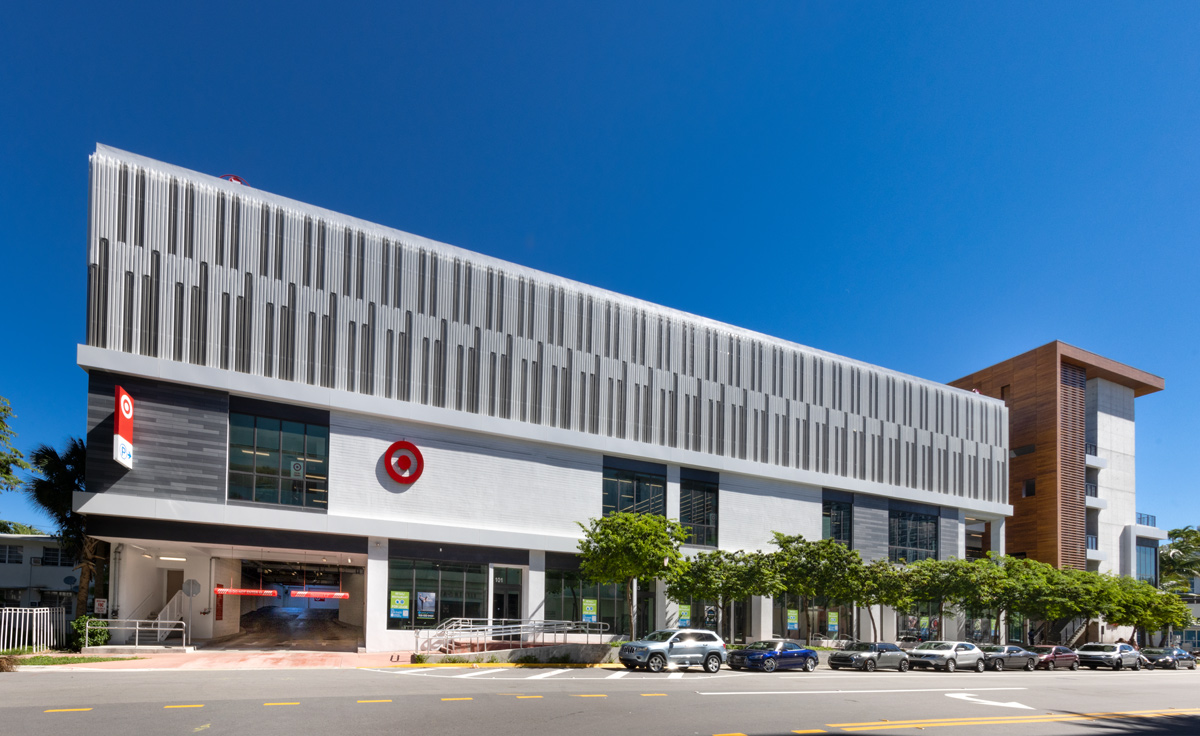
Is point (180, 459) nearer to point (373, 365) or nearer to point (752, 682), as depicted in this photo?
point (373, 365)

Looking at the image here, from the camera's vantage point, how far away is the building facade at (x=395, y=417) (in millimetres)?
32406

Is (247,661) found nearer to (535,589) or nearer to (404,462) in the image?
(404,462)

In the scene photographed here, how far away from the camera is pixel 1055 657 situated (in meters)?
44.4

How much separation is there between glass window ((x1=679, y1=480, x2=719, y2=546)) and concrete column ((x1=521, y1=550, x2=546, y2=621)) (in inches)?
354

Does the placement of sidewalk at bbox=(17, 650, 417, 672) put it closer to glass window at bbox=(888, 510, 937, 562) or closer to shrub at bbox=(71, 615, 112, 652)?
shrub at bbox=(71, 615, 112, 652)

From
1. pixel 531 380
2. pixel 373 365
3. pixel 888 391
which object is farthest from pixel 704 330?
pixel 373 365

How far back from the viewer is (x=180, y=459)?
32.4 meters

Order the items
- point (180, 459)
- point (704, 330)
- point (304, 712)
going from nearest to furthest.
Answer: point (304, 712)
point (180, 459)
point (704, 330)

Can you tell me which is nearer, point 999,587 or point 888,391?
point 999,587

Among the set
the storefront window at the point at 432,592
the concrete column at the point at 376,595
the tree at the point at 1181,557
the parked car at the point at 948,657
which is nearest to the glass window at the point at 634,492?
the storefront window at the point at 432,592

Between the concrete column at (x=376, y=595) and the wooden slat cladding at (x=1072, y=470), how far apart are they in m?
48.3

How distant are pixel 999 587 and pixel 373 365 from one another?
36.8 meters

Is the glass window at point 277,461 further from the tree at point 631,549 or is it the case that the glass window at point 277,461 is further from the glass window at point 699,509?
the glass window at point 699,509

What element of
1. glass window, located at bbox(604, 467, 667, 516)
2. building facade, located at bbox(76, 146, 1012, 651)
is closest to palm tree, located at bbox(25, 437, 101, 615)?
building facade, located at bbox(76, 146, 1012, 651)
